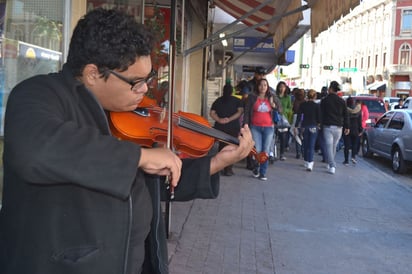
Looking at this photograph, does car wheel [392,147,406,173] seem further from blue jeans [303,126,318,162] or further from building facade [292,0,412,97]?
building facade [292,0,412,97]

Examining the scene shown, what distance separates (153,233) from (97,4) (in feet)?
11.1

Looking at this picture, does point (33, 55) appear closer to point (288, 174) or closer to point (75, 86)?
point (75, 86)

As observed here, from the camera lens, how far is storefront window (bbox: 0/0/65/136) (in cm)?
362

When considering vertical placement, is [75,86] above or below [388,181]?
above

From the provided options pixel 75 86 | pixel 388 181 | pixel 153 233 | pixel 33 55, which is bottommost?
pixel 388 181

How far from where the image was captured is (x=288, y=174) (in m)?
9.92

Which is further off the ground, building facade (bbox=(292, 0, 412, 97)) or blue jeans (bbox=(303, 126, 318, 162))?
building facade (bbox=(292, 0, 412, 97))

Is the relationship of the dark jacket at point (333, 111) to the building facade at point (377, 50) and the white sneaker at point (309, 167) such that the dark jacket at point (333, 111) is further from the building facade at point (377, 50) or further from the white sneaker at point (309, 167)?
the building facade at point (377, 50)

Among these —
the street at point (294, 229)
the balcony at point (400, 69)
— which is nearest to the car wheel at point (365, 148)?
the street at point (294, 229)

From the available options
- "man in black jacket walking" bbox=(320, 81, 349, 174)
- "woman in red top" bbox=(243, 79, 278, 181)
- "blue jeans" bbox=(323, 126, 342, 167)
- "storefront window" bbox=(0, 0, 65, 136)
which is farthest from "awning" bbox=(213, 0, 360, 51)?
"storefront window" bbox=(0, 0, 65, 136)

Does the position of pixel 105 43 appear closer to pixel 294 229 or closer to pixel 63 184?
pixel 63 184

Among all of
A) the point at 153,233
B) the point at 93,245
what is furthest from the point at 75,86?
the point at 153,233

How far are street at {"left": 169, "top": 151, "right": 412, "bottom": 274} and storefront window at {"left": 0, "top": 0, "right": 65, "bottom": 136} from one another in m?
2.11

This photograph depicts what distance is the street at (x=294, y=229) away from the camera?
468 centimetres
